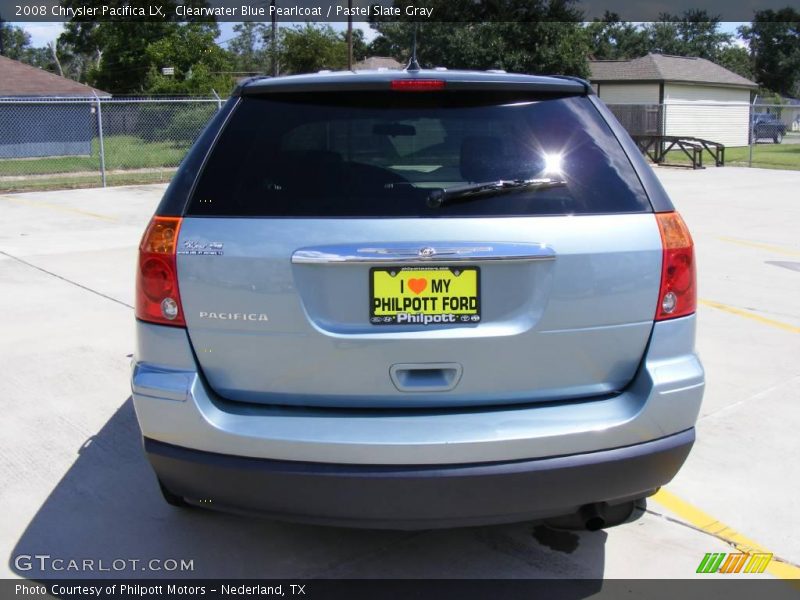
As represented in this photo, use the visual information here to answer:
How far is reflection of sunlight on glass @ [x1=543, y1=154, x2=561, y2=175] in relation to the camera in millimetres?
2867

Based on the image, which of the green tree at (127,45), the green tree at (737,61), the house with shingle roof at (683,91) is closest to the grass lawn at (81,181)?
the green tree at (127,45)

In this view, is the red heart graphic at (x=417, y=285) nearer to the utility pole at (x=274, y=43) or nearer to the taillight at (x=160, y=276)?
the taillight at (x=160, y=276)

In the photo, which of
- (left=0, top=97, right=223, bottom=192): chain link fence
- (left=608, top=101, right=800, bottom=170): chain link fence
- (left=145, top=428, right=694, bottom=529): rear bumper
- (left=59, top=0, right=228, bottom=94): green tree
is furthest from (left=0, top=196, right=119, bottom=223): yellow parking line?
(left=608, top=101, right=800, bottom=170): chain link fence

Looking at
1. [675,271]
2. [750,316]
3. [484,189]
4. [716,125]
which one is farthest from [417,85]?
[716,125]

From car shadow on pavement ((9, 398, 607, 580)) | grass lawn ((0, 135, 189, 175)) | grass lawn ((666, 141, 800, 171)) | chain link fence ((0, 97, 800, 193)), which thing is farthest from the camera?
grass lawn ((666, 141, 800, 171))

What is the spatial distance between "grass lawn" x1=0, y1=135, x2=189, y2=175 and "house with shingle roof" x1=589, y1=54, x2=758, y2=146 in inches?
932

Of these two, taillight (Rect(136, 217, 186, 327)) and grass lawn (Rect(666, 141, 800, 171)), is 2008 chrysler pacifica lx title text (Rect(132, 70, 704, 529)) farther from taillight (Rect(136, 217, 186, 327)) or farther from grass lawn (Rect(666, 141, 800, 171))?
grass lawn (Rect(666, 141, 800, 171))

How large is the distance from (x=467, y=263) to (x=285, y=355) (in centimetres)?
65

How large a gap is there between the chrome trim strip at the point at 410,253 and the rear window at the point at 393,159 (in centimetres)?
13

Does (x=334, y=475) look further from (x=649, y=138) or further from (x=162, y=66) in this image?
(x=162, y=66)

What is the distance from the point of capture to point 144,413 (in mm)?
2801

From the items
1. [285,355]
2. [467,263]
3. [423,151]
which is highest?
[423,151]

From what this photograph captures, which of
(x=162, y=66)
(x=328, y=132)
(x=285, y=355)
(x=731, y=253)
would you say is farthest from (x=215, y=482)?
(x=162, y=66)

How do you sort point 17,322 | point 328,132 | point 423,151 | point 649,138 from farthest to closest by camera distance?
1. point 649,138
2. point 17,322
3. point 423,151
4. point 328,132
